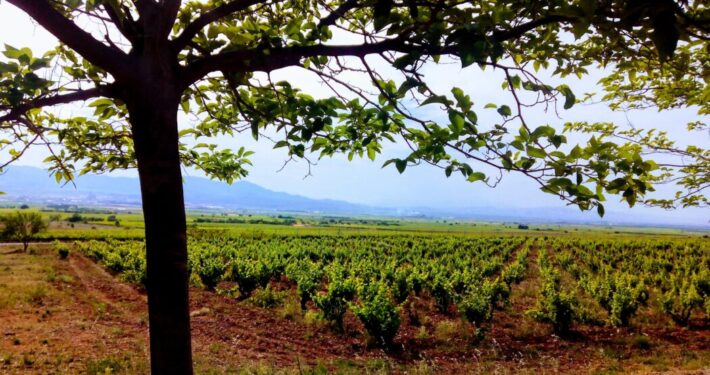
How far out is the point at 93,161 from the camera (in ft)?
12.5

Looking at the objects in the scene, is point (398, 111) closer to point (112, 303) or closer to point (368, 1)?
point (368, 1)

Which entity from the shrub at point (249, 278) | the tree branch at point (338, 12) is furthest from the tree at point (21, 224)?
the tree branch at point (338, 12)

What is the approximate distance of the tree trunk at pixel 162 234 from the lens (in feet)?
6.20

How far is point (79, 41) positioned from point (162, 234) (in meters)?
1.01

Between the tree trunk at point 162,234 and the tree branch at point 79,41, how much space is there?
0.17m

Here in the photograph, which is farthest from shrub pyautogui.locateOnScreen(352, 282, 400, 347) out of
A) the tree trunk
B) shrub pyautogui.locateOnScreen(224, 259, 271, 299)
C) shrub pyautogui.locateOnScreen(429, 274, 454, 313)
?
the tree trunk

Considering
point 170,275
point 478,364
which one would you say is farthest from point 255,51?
point 478,364

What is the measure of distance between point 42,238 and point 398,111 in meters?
59.4

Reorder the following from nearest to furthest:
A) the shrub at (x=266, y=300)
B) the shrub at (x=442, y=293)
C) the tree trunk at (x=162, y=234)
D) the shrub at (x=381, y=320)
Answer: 1. the tree trunk at (x=162, y=234)
2. the shrub at (x=381, y=320)
3. the shrub at (x=442, y=293)
4. the shrub at (x=266, y=300)

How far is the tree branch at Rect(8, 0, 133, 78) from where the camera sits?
179 cm

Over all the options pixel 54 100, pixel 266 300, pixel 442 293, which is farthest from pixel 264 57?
pixel 442 293

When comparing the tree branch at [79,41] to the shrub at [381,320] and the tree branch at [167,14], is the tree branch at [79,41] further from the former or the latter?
the shrub at [381,320]

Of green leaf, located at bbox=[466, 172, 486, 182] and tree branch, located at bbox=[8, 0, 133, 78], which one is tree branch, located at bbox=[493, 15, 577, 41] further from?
tree branch, located at bbox=[8, 0, 133, 78]

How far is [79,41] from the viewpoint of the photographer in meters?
1.89
